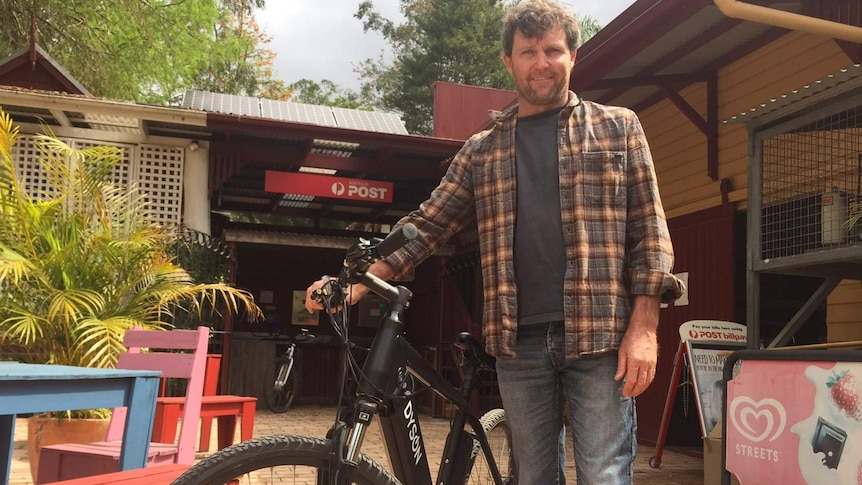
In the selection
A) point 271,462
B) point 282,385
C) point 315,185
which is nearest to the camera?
point 271,462

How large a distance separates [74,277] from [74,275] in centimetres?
2

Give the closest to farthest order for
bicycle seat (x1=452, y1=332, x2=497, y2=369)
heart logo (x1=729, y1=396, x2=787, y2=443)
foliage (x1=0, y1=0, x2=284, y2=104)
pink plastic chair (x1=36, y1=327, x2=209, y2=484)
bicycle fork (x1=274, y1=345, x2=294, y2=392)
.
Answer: bicycle seat (x1=452, y1=332, x2=497, y2=369) < heart logo (x1=729, y1=396, x2=787, y2=443) < pink plastic chair (x1=36, y1=327, x2=209, y2=484) < bicycle fork (x1=274, y1=345, x2=294, y2=392) < foliage (x1=0, y1=0, x2=284, y2=104)

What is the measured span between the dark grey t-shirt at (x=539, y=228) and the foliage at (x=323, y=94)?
98.4ft

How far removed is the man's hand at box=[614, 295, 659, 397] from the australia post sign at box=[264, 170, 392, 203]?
26.2 ft

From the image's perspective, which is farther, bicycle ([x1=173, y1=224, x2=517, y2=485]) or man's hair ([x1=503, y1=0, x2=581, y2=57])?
man's hair ([x1=503, y1=0, x2=581, y2=57])

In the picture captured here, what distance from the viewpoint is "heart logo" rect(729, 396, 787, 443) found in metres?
3.38

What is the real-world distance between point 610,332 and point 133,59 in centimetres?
1701

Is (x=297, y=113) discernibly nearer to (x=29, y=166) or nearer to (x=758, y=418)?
(x=29, y=166)

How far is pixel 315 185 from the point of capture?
387 inches

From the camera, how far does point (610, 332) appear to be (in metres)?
2.00

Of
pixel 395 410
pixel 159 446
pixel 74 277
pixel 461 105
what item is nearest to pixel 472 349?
pixel 395 410

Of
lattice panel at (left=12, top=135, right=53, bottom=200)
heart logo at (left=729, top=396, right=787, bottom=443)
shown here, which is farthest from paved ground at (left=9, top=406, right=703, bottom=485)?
lattice panel at (left=12, top=135, right=53, bottom=200)

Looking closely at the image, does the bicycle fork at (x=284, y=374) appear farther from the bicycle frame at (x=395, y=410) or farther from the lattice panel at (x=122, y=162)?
the bicycle frame at (x=395, y=410)

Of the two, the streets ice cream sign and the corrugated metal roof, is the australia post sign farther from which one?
the streets ice cream sign
